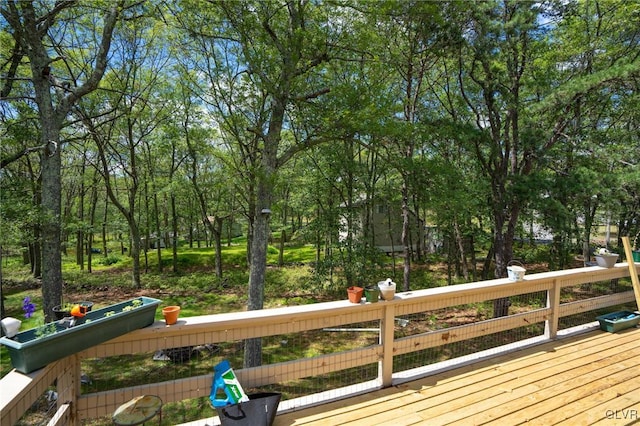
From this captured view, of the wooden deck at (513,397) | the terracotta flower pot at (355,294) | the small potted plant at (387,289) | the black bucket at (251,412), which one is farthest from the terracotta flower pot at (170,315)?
the small potted plant at (387,289)

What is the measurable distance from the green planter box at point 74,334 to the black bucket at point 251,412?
0.70 meters

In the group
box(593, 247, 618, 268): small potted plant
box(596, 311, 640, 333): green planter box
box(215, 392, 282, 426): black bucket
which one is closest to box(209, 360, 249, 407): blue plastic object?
box(215, 392, 282, 426): black bucket

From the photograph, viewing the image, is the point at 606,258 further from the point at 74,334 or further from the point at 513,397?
the point at 74,334

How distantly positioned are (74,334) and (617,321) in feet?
16.1

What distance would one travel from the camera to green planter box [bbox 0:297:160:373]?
53.5 inches

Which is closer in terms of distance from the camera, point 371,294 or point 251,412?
point 251,412

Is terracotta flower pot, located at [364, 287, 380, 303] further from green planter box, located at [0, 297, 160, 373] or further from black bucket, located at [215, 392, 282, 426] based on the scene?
green planter box, located at [0, 297, 160, 373]

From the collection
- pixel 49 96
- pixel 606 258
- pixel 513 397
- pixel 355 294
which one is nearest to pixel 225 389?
pixel 355 294

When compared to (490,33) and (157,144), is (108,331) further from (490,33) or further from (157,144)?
(157,144)

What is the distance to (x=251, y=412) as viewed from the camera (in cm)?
179

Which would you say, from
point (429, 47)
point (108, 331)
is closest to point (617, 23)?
point (429, 47)

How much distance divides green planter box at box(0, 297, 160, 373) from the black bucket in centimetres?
70

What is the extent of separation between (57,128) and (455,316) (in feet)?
30.3

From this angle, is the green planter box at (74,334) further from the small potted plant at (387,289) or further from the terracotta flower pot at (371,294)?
the small potted plant at (387,289)
